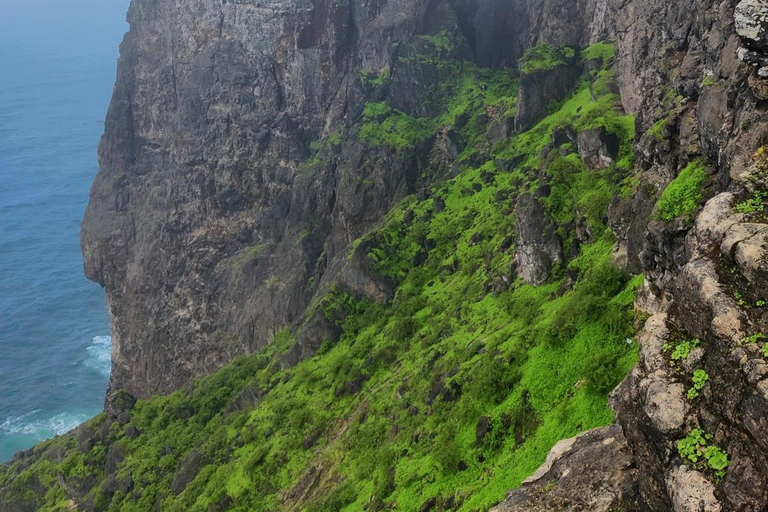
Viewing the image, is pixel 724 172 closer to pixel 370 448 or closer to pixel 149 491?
pixel 370 448

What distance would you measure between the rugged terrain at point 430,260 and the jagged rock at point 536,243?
0.23 meters

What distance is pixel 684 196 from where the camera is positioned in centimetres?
2373

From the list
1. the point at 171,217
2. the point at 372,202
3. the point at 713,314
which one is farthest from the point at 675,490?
the point at 171,217

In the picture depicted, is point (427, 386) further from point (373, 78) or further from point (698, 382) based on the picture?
point (373, 78)

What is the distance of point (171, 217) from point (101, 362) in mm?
36855

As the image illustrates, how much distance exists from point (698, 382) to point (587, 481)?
445 cm

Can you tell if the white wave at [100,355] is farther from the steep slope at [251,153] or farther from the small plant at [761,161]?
the small plant at [761,161]

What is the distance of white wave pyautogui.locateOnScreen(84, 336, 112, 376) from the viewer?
12150 centimetres

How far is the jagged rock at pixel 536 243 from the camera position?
42.6 m

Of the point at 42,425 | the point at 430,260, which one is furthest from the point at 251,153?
the point at 42,425

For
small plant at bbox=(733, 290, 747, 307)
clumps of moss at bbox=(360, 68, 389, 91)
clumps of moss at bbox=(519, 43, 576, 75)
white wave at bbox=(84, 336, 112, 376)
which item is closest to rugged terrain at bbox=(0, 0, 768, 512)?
small plant at bbox=(733, 290, 747, 307)

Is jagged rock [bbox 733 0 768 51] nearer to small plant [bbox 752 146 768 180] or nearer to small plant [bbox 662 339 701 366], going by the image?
small plant [bbox 752 146 768 180]

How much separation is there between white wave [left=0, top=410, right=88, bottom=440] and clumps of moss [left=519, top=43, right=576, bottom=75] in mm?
88322

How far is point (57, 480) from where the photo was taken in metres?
74.1
